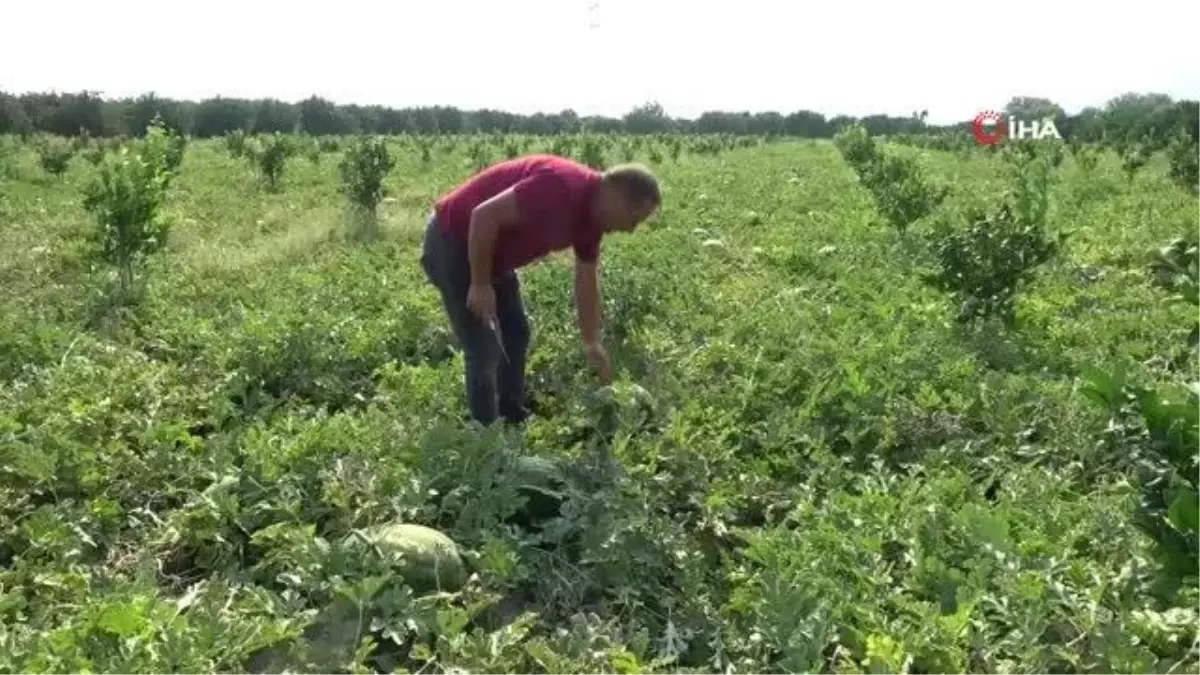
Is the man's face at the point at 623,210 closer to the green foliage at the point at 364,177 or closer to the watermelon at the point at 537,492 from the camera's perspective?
the watermelon at the point at 537,492

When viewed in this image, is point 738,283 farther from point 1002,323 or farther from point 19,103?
point 19,103

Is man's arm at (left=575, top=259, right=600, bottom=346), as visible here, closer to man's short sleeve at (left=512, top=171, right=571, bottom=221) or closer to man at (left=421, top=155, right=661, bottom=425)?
man at (left=421, top=155, right=661, bottom=425)

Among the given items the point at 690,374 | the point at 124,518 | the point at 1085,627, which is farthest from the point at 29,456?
the point at 1085,627

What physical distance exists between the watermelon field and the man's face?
2.50ft

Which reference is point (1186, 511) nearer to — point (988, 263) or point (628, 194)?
point (628, 194)

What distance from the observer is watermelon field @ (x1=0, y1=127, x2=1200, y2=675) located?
2.96 m

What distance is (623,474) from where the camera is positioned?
13.5ft

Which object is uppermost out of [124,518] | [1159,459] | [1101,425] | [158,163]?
[158,163]

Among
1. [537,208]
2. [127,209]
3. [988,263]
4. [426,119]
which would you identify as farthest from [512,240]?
[426,119]

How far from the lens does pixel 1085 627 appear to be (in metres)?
2.93

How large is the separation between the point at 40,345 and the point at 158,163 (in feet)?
11.1

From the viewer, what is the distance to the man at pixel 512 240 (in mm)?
4281

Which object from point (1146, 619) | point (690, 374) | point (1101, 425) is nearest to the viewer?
point (1146, 619)

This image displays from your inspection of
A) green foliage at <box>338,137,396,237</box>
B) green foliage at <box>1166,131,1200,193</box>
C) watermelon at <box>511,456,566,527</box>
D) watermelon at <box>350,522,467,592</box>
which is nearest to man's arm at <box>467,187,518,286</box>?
watermelon at <box>511,456,566,527</box>
